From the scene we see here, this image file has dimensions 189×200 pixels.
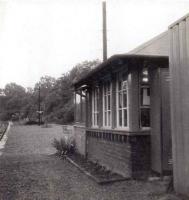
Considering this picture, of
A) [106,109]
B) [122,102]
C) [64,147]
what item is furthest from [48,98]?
[122,102]

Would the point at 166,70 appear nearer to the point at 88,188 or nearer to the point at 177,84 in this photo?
the point at 177,84

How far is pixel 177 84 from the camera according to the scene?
6930 mm

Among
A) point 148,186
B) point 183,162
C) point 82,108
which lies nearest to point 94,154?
point 82,108

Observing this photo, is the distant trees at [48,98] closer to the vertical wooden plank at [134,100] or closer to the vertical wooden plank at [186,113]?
the vertical wooden plank at [134,100]

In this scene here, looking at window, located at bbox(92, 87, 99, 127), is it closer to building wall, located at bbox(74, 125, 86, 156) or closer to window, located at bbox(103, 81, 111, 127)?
window, located at bbox(103, 81, 111, 127)

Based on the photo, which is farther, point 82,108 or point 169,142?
point 82,108

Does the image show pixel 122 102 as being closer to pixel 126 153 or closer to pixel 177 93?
pixel 126 153

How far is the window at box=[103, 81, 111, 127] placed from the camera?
1080 centimetres

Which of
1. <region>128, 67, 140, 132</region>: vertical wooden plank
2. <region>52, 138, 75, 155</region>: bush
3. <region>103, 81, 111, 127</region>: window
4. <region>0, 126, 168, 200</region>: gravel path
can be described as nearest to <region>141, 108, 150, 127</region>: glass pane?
<region>128, 67, 140, 132</region>: vertical wooden plank

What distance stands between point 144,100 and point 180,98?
2333mm

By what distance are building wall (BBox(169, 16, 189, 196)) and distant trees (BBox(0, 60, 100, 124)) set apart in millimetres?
57721

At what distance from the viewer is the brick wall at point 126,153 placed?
344 inches

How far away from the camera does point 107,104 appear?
1098 centimetres

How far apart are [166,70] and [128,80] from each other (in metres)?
1.01
